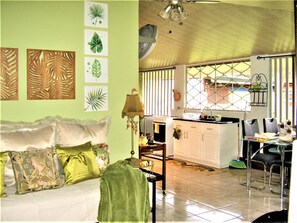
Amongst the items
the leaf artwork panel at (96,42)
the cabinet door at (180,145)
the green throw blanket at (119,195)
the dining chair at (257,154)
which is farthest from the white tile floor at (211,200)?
the leaf artwork panel at (96,42)

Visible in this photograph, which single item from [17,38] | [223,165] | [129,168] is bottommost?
[223,165]

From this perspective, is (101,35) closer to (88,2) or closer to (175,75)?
(88,2)

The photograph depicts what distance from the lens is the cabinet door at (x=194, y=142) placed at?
24.1ft

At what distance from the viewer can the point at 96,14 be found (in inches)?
161

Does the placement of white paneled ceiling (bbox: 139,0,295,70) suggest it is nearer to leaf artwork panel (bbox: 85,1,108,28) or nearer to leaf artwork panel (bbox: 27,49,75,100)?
leaf artwork panel (bbox: 85,1,108,28)

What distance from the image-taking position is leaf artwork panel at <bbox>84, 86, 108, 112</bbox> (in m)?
4.05

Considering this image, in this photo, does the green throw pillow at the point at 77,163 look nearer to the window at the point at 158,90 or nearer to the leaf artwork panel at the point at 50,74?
the leaf artwork panel at the point at 50,74

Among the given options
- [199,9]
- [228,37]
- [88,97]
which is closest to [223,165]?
[228,37]

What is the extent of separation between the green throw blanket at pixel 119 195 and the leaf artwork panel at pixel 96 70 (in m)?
1.83

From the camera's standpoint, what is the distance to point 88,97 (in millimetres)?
4051

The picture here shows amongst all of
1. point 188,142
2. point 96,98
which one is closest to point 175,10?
point 96,98

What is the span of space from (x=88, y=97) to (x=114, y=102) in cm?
37

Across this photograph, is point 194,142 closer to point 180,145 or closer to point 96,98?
point 180,145

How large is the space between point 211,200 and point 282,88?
10.0ft
